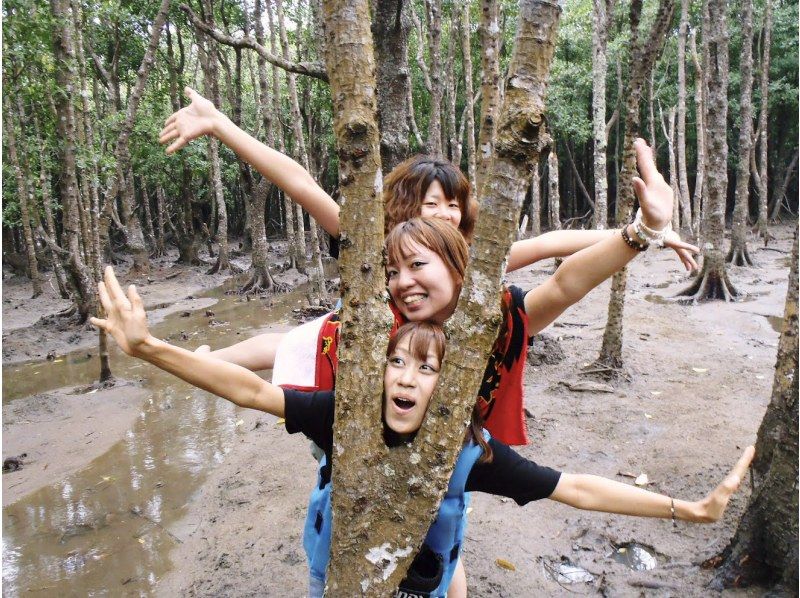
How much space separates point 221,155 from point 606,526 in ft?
74.6

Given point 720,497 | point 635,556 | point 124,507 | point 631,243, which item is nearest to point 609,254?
point 631,243

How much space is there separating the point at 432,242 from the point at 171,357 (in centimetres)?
86

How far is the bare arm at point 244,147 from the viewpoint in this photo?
1921mm

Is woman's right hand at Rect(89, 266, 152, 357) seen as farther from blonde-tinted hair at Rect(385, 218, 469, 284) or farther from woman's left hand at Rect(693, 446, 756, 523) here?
woman's left hand at Rect(693, 446, 756, 523)

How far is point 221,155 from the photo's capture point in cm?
2333

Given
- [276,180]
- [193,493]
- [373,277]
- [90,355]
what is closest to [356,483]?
[373,277]

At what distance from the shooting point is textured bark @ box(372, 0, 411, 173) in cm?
466

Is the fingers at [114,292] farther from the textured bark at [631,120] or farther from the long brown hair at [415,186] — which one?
the textured bark at [631,120]

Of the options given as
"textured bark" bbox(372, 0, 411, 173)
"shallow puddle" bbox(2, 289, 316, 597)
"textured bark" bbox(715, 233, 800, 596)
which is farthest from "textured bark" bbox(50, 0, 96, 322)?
"textured bark" bbox(715, 233, 800, 596)

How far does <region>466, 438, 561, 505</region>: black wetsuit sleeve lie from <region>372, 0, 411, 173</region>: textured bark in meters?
3.36

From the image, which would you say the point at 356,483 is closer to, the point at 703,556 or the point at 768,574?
the point at 768,574

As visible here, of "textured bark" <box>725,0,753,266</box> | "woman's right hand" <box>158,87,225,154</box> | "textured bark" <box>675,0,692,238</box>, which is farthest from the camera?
"textured bark" <box>675,0,692,238</box>

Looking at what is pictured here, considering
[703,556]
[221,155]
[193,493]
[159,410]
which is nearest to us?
[703,556]

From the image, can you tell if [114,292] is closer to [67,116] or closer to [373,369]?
[373,369]
